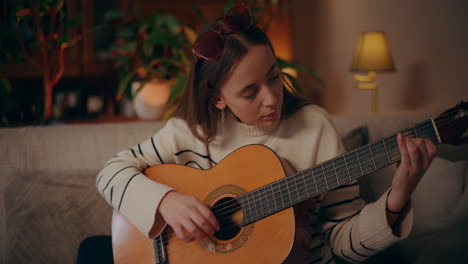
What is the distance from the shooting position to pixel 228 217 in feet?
3.06

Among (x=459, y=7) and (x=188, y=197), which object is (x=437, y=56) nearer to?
(x=459, y=7)

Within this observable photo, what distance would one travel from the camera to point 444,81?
1661 mm

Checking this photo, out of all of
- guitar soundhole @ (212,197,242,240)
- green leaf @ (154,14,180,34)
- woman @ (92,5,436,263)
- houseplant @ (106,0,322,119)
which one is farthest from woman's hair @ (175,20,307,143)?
green leaf @ (154,14,180,34)

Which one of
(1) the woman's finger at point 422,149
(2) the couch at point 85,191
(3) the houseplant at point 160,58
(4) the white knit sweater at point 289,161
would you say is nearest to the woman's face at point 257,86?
(4) the white knit sweater at point 289,161

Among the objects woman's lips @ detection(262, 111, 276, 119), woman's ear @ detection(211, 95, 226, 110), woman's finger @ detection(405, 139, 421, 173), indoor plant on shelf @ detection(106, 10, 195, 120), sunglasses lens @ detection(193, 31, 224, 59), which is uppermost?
sunglasses lens @ detection(193, 31, 224, 59)

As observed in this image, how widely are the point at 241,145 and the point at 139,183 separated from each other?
29 cm

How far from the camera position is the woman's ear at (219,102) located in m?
1.02

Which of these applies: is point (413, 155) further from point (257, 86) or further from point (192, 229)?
point (192, 229)

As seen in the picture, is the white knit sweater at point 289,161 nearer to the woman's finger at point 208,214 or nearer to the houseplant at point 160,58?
the woman's finger at point 208,214

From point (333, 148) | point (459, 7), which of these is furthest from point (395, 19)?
point (333, 148)

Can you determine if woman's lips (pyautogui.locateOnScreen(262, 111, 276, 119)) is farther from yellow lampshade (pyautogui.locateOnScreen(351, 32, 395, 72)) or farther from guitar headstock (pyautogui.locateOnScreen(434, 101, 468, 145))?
yellow lampshade (pyautogui.locateOnScreen(351, 32, 395, 72))

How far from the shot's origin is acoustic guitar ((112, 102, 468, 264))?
2.54 feet

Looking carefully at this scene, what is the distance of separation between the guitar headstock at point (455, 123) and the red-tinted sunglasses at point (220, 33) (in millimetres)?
492

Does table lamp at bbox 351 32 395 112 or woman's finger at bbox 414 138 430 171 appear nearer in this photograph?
woman's finger at bbox 414 138 430 171
